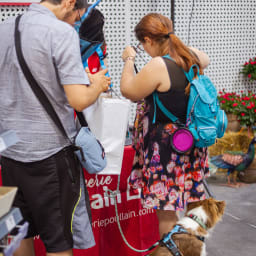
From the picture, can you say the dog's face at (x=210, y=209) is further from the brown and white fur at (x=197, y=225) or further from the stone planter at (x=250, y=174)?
the stone planter at (x=250, y=174)

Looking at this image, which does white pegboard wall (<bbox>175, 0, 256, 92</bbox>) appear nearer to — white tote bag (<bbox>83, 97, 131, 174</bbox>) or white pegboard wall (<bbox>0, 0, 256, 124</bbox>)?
white pegboard wall (<bbox>0, 0, 256, 124</bbox>)

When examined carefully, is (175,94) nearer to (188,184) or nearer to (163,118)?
(163,118)

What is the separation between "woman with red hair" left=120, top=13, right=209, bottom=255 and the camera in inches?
78.8

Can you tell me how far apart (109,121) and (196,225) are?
775 mm

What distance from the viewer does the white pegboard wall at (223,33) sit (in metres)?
4.97

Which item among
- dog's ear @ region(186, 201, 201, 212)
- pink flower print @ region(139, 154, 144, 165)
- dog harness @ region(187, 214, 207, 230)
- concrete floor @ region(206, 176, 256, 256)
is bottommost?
concrete floor @ region(206, 176, 256, 256)

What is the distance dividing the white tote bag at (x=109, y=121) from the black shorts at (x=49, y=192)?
35cm

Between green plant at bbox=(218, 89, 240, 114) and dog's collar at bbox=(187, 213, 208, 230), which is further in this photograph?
green plant at bbox=(218, 89, 240, 114)

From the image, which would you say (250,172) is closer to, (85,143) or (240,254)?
(240,254)

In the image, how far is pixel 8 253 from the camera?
1.15m

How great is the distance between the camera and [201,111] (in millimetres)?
2070

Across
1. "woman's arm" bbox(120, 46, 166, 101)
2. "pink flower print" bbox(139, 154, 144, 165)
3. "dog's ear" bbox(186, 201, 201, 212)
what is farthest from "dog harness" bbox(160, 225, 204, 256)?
"woman's arm" bbox(120, 46, 166, 101)

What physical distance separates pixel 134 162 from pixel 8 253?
4.27ft

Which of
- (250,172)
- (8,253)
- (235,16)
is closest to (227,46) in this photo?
(235,16)
